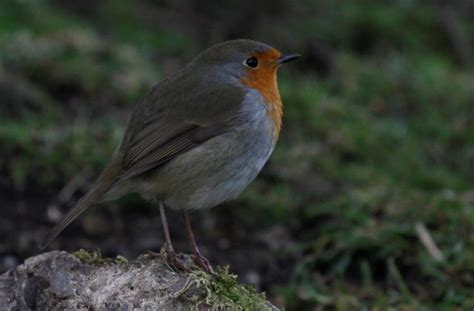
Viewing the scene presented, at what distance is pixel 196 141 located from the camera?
4059 millimetres

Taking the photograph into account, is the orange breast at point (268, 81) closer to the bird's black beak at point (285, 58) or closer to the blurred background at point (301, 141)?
the bird's black beak at point (285, 58)

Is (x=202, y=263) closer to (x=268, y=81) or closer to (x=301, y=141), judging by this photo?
(x=268, y=81)

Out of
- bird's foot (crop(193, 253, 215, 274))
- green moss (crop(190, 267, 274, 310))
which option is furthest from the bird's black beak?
green moss (crop(190, 267, 274, 310))

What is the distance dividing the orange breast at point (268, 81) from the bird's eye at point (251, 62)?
0.07 feet

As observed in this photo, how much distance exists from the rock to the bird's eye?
1233 mm

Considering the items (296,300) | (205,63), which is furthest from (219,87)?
(296,300)

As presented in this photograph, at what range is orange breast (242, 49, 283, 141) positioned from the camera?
14.0 ft

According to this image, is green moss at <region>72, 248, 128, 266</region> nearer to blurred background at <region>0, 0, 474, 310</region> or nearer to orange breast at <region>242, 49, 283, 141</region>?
orange breast at <region>242, 49, 283, 141</region>

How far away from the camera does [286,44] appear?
26.5 feet

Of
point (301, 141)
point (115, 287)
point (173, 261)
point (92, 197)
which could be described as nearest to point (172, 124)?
point (92, 197)

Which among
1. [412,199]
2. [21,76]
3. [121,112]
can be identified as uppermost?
[21,76]

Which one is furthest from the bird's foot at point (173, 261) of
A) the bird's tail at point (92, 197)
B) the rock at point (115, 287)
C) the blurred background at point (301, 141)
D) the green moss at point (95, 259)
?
the blurred background at point (301, 141)

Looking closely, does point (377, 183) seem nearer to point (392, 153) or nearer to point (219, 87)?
point (392, 153)

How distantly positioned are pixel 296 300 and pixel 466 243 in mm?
1026
